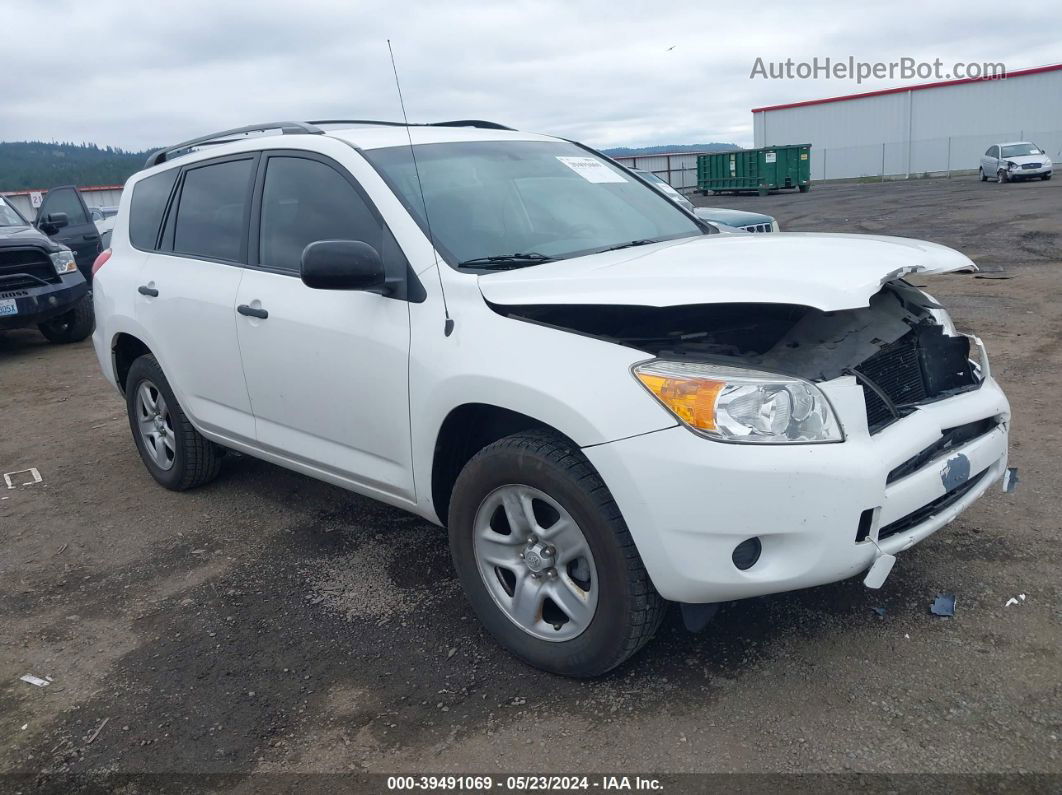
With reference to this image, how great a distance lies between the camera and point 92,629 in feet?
12.0

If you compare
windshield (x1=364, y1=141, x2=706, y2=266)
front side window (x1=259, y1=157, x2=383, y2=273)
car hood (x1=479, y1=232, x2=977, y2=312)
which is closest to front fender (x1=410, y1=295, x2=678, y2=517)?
car hood (x1=479, y1=232, x2=977, y2=312)

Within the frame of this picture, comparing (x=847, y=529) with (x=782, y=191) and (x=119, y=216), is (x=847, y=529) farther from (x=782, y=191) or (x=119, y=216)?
(x=782, y=191)

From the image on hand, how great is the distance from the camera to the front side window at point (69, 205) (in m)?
13.1

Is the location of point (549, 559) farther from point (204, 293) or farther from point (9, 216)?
point (9, 216)

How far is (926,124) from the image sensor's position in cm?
4728

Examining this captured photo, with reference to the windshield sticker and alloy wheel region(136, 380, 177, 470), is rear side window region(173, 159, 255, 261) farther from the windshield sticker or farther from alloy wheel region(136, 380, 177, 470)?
the windshield sticker

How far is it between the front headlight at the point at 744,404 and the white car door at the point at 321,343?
1.07 meters

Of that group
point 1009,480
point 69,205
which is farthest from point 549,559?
point 69,205

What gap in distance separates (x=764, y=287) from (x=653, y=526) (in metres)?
0.75

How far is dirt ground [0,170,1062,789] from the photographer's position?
8.73 ft

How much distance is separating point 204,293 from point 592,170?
189cm

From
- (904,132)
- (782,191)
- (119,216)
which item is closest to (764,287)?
(119,216)

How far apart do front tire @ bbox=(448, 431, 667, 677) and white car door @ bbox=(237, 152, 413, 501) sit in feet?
1.37

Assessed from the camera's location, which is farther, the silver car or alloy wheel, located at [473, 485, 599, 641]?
the silver car
